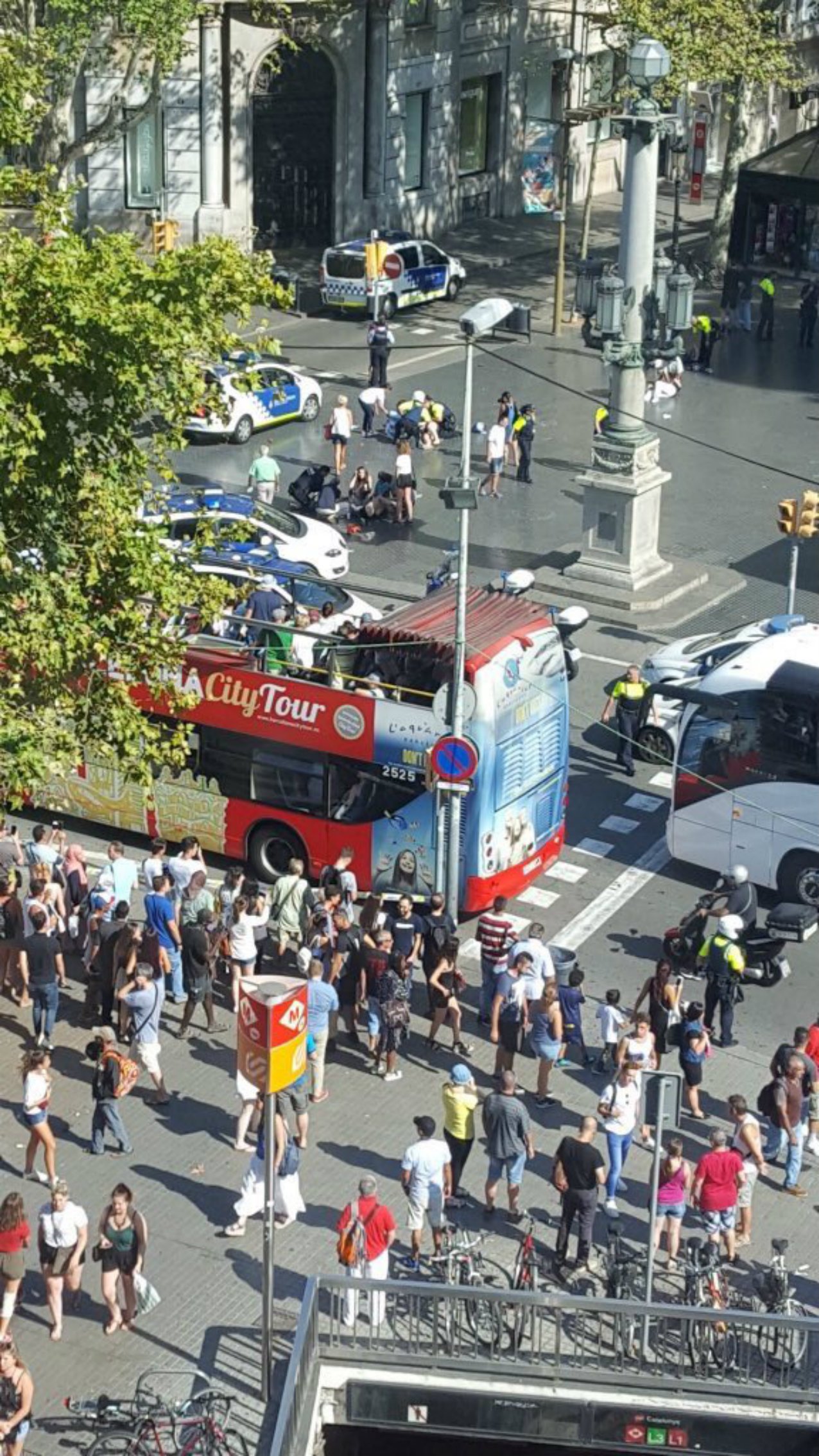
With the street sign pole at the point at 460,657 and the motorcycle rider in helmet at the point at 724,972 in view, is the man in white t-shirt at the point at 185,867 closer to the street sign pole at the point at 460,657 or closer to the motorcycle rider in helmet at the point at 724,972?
the street sign pole at the point at 460,657

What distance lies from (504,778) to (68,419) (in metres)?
7.13

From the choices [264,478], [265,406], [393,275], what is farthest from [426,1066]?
[393,275]

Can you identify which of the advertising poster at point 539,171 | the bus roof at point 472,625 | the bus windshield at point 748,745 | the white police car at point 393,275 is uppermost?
the advertising poster at point 539,171

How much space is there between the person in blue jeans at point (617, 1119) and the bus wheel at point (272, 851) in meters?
6.61

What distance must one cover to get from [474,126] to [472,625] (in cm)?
3655

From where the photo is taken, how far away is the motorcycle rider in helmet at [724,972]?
21.2 metres

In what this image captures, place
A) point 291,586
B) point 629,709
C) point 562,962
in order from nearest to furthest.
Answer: point 562,962, point 629,709, point 291,586

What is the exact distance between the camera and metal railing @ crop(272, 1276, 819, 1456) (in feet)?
49.6

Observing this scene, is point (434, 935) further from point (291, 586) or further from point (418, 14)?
point (418, 14)

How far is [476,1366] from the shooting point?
15.4 m

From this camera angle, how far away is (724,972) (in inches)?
840

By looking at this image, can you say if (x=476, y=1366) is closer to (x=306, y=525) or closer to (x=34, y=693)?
(x=34, y=693)

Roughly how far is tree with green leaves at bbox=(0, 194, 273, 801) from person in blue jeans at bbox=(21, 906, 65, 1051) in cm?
205

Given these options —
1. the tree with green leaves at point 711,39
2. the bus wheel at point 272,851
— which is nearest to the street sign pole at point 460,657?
the bus wheel at point 272,851
